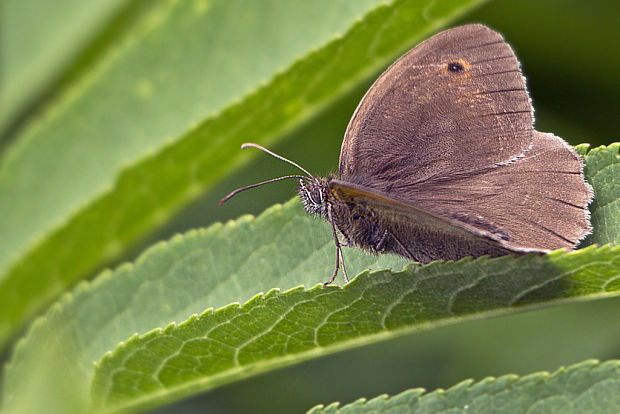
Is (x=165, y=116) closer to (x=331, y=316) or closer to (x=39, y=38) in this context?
(x=39, y=38)

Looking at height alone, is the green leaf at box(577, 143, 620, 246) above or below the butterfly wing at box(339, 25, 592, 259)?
below

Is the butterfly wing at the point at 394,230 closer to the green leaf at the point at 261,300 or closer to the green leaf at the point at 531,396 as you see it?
the green leaf at the point at 261,300

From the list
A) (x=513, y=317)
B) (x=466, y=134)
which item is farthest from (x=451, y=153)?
(x=513, y=317)

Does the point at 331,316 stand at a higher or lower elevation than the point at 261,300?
lower

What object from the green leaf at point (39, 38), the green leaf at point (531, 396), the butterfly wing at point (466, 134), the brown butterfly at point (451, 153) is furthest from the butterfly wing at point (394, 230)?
the green leaf at point (39, 38)

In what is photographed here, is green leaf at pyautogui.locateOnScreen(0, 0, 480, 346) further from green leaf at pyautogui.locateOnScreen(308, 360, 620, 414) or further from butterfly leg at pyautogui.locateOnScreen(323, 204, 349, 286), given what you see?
green leaf at pyautogui.locateOnScreen(308, 360, 620, 414)

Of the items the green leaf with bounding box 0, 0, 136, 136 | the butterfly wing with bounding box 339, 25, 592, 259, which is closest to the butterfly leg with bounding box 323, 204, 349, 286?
the butterfly wing with bounding box 339, 25, 592, 259
